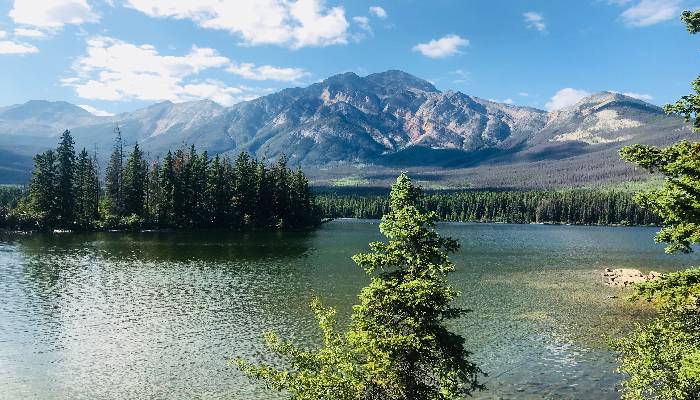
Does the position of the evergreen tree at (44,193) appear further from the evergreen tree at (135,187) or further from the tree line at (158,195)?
Answer: the evergreen tree at (135,187)

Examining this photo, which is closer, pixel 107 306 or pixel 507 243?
pixel 107 306

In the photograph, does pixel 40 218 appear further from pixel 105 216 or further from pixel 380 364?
pixel 380 364

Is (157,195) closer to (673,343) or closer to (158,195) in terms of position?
(158,195)

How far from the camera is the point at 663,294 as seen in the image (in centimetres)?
1653

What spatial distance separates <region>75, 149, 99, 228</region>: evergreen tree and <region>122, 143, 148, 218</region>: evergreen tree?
9.75 meters

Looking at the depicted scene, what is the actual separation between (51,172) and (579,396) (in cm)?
13913

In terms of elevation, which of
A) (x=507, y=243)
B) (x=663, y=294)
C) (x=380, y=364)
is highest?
(x=663, y=294)

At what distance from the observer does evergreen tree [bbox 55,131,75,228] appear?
5325 inches

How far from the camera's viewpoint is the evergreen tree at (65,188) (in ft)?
444

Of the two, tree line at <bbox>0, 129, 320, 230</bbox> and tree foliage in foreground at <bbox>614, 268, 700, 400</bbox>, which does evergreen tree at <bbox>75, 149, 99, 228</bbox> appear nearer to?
tree line at <bbox>0, 129, 320, 230</bbox>

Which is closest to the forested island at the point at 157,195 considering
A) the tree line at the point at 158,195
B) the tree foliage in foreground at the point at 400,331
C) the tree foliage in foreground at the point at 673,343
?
the tree line at the point at 158,195

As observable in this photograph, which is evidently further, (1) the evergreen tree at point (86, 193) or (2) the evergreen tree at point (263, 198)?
(2) the evergreen tree at point (263, 198)

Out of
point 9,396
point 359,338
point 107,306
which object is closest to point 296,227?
point 107,306

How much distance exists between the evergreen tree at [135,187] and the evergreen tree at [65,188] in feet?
46.4
